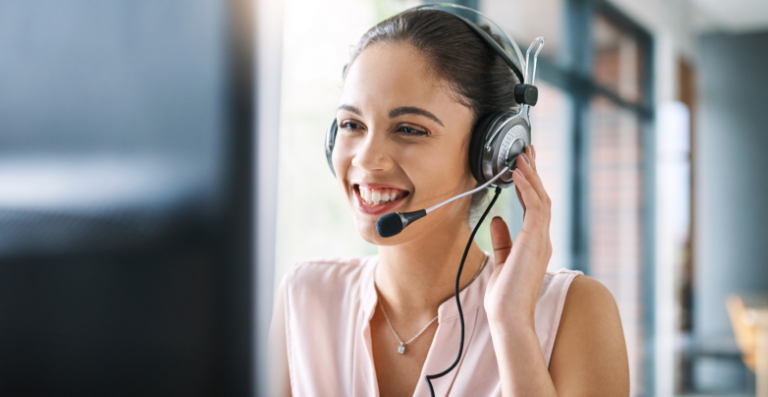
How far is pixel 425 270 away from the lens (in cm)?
101

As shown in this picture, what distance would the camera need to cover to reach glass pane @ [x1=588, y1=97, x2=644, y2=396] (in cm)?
354

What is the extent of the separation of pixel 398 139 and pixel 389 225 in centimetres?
16

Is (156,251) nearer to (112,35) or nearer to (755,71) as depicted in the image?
(112,35)

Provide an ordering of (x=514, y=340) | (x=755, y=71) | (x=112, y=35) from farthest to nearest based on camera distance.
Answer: (x=755, y=71) → (x=514, y=340) → (x=112, y=35)

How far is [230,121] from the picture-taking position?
0.43 m

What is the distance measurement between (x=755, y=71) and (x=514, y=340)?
508 centimetres

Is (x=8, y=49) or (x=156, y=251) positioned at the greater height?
(x=8, y=49)

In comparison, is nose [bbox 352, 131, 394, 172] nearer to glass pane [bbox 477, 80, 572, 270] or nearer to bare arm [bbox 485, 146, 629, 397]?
bare arm [bbox 485, 146, 629, 397]

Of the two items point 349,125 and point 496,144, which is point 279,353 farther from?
point 496,144

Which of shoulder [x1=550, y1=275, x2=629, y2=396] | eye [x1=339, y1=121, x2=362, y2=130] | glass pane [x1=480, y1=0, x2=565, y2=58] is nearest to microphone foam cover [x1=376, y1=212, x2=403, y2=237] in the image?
eye [x1=339, y1=121, x2=362, y2=130]

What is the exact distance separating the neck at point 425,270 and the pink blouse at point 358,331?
0.10ft

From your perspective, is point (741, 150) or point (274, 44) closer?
point (274, 44)

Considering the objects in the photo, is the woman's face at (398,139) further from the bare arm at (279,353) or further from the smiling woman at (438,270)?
the bare arm at (279,353)

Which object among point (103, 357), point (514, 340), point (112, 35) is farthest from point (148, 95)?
point (514, 340)
